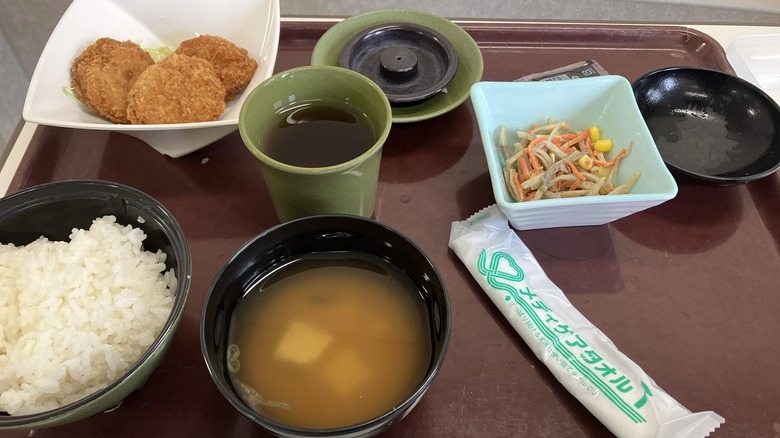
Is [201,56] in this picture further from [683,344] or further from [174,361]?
[683,344]

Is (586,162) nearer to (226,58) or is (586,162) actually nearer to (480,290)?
(480,290)

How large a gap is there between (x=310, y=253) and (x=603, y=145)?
0.71m

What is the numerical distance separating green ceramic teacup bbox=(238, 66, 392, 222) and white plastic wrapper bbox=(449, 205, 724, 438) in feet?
0.84

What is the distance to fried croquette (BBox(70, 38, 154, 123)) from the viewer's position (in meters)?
1.22

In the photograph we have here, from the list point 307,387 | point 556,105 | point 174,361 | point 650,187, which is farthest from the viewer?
point 556,105

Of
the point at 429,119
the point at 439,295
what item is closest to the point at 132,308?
the point at 439,295

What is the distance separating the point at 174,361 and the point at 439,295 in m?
0.50

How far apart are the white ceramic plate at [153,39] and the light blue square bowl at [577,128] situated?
1.76 feet

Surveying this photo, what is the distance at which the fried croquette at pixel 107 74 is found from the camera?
1.22m

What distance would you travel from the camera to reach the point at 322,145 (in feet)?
3.67

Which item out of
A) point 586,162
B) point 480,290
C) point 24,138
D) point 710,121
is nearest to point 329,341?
point 480,290

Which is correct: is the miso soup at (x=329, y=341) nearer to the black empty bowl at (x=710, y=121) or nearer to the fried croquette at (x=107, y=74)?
the fried croquette at (x=107, y=74)

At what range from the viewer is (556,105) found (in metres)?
1.33

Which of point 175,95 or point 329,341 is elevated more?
point 175,95
